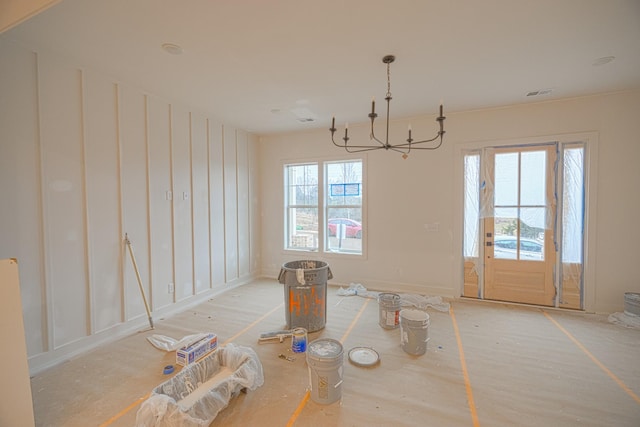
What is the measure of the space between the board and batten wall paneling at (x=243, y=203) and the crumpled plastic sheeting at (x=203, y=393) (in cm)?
289

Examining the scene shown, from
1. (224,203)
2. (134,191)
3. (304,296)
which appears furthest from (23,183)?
(304,296)

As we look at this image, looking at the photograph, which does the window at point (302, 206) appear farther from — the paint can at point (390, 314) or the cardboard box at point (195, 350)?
the cardboard box at point (195, 350)

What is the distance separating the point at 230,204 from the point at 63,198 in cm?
245

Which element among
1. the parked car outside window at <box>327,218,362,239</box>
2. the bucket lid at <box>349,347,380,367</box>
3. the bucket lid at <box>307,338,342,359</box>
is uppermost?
the parked car outside window at <box>327,218,362,239</box>

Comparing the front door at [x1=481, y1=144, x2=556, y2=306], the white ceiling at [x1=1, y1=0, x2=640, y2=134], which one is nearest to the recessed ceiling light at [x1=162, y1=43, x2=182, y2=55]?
the white ceiling at [x1=1, y1=0, x2=640, y2=134]

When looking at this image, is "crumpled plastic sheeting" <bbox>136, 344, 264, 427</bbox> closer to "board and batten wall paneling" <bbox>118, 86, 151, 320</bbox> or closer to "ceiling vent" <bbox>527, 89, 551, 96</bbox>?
"board and batten wall paneling" <bbox>118, 86, 151, 320</bbox>

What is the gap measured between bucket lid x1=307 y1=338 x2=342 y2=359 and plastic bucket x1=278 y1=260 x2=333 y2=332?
0.99 metres

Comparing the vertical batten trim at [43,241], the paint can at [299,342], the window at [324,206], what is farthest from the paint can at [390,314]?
the vertical batten trim at [43,241]

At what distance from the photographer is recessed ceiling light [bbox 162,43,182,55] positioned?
2496 mm

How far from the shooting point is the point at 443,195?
14.6ft

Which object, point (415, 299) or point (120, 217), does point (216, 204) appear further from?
point (415, 299)

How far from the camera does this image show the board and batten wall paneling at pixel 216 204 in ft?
15.0

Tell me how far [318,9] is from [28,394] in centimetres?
327

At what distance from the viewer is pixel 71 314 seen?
9.16ft
